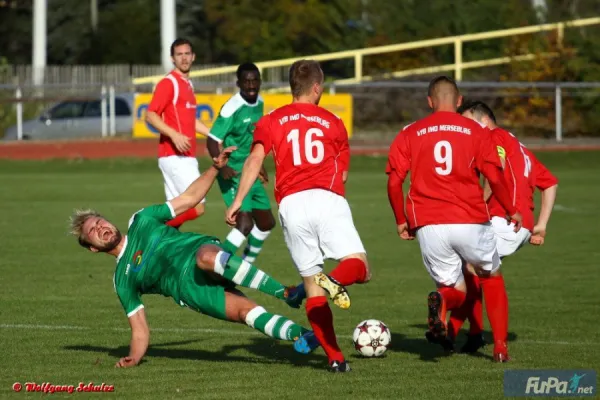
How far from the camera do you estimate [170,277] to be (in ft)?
27.4

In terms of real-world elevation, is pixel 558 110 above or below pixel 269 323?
above

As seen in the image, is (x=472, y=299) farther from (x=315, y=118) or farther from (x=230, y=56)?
(x=230, y=56)

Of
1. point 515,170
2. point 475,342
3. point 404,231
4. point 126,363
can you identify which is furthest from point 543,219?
point 126,363

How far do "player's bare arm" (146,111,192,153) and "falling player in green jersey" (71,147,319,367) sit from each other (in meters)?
4.27

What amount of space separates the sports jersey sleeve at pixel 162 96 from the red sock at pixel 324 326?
5.60 m

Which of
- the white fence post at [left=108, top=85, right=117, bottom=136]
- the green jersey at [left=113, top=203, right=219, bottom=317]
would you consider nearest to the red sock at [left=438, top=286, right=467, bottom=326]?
the green jersey at [left=113, top=203, right=219, bottom=317]

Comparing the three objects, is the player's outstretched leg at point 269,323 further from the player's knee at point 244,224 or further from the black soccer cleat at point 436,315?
the player's knee at point 244,224

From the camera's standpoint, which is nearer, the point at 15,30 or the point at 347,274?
the point at 347,274

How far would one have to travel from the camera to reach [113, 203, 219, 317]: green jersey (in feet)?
27.4

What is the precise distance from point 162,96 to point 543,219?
529 centimetres

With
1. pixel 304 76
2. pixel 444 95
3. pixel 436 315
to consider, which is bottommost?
pixel 436 315

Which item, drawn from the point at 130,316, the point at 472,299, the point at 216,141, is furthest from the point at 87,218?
the point at 216,141

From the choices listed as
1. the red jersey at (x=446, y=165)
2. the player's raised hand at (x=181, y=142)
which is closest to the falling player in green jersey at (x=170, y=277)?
the red jersey at (x=446, y=165)

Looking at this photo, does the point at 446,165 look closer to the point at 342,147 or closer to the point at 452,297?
the point at 342,147
